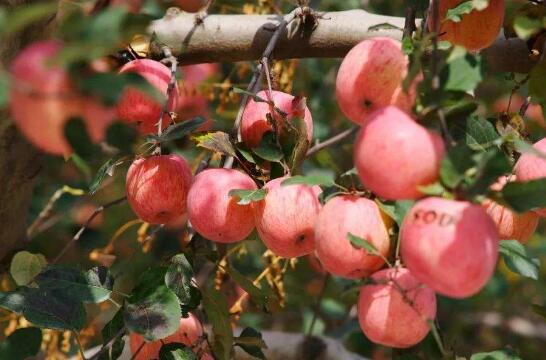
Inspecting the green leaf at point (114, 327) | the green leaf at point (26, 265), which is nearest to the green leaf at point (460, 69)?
the green leaf at point (114, 327)

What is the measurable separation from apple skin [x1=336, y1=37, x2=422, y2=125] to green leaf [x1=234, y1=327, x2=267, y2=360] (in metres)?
0.37

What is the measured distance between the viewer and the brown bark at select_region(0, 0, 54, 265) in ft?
3.93

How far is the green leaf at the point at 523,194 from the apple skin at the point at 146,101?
19.4 inches

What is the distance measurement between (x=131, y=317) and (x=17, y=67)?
1.54 feet

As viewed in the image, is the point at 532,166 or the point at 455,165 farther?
the point at 532,166

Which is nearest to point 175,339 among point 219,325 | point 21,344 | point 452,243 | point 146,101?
point 219,325

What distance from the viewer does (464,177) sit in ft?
2.52

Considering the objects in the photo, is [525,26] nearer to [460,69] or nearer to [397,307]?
[460,69]

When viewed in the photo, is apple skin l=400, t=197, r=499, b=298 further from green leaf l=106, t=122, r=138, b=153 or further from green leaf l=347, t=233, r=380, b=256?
green leaf l=106, t=122, r=138, b=153

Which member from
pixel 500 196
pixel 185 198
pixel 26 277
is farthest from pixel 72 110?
pixel 26 277

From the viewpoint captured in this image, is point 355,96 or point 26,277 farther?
point 26,277

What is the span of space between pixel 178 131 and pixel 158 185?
0.29ft

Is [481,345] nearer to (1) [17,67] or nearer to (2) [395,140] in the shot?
(2) [395,140]

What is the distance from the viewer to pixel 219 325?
1.18m
